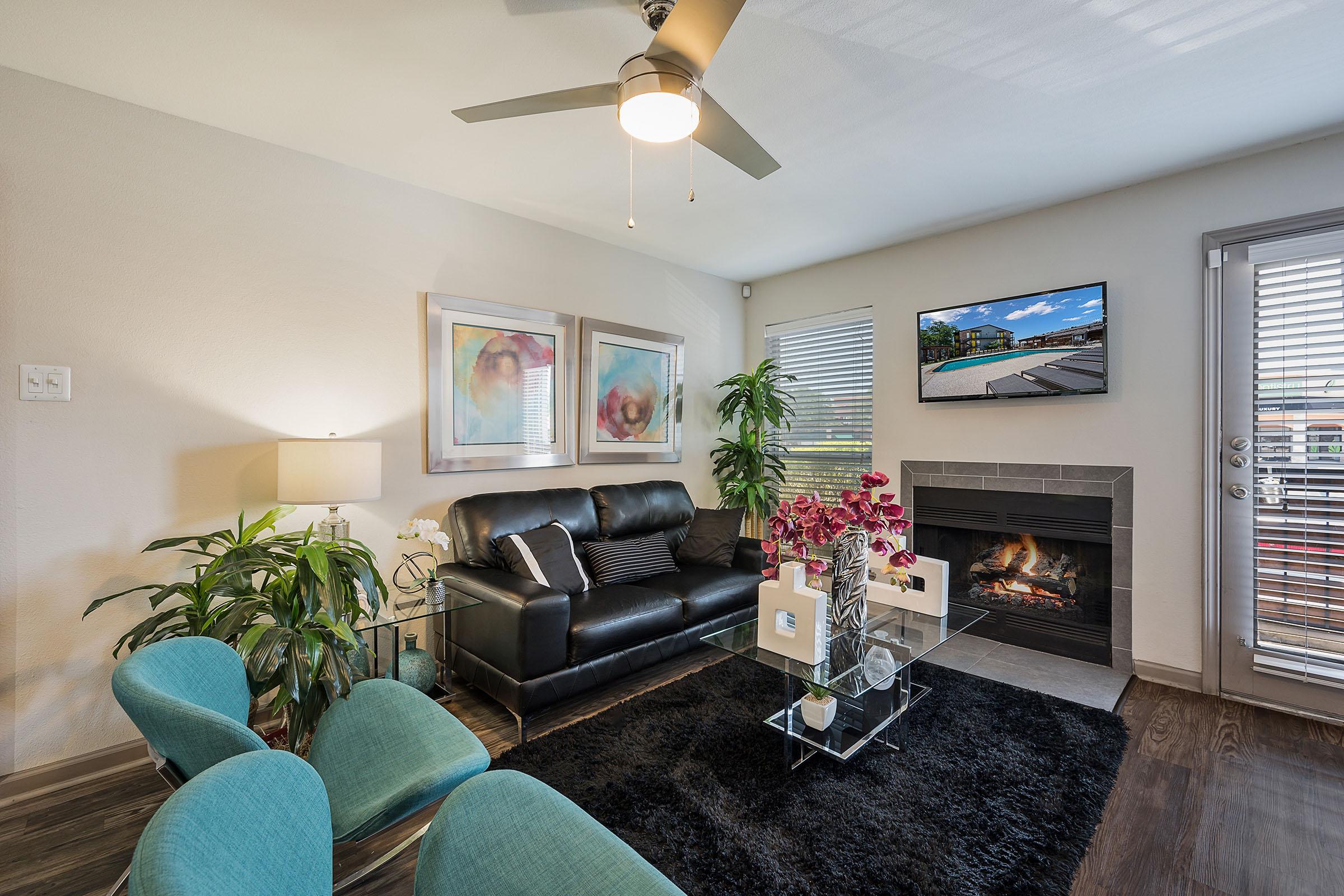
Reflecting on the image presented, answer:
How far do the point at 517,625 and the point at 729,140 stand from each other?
2044 millimetres

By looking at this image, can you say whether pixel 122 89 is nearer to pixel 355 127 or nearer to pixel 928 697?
pixel 355 127

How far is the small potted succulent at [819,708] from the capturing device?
7.39 ft

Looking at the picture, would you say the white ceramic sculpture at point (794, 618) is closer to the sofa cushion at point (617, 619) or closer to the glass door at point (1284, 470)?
the sofa cushion at point (617, 619)

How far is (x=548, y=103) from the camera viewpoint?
5.83ft

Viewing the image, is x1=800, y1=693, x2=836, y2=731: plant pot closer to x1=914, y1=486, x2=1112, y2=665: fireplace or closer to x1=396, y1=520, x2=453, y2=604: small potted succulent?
x1=396, y1=520, x2=453, y2=604: small potted succulent

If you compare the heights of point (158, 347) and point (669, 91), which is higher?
point (669, 91)

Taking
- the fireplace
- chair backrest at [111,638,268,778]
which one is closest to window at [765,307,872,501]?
the fireplace

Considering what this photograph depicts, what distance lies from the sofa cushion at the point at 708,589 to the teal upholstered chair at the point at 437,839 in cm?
227

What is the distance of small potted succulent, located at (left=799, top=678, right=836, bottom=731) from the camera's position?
225 cm

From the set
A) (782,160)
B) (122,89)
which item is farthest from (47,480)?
(782,160)

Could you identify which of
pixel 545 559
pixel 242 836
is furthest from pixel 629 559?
pixel 242 836

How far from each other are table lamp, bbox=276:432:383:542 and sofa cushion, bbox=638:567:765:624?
60.7 inches

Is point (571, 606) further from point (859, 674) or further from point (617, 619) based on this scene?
point (859, 674)

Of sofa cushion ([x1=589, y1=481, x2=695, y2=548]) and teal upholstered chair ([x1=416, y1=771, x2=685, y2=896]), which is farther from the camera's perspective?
sofa cushion ([x1=589, y1=481, x2=695, y2=548])
